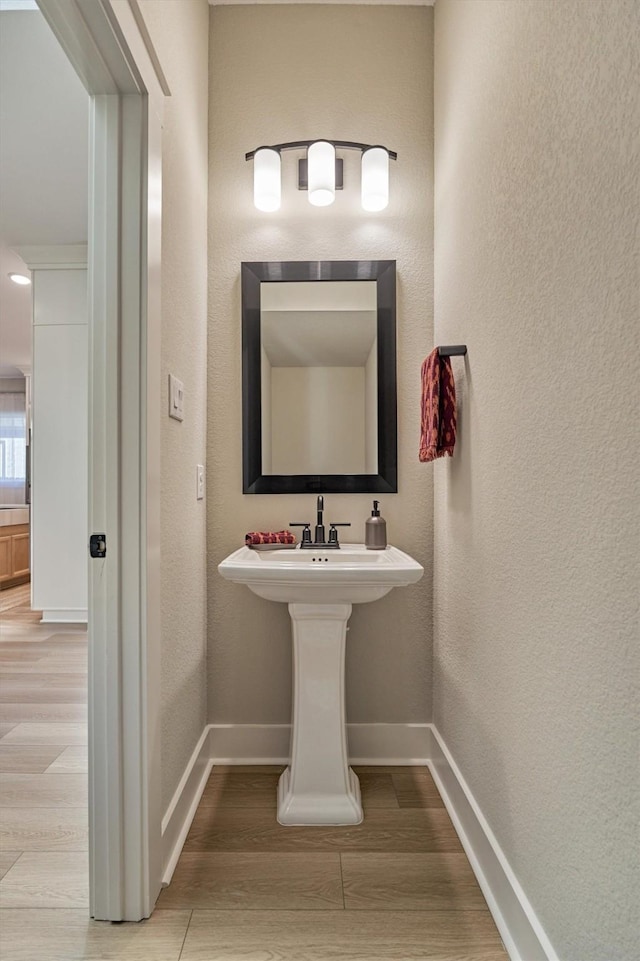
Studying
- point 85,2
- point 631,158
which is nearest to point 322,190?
point 85,2

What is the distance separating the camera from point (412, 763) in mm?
2035

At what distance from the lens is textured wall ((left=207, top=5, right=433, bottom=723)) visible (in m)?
2.06

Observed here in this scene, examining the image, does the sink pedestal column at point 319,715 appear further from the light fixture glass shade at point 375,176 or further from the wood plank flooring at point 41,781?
the light fixture glass shade at point 375,176

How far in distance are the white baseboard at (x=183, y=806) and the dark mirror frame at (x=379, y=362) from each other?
0.93 metres

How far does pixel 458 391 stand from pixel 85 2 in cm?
126

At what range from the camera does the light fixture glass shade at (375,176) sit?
1.98 meters

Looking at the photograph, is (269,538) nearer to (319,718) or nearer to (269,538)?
(269,538)

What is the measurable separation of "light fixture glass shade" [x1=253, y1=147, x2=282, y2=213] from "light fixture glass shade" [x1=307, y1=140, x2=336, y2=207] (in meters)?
0.12

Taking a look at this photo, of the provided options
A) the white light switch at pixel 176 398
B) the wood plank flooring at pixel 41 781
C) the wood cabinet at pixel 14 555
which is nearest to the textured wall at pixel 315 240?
the white light switch at pixel 176 398

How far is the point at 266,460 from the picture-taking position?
6.84 feet

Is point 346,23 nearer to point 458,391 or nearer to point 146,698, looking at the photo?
point 458,391

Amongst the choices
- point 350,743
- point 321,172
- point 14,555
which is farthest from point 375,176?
point 14,555

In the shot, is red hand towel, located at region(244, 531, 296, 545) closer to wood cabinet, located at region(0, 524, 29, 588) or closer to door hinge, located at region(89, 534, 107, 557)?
door hinge, located at region(89, 534, 107, 557)

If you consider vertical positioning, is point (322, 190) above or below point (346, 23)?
below
